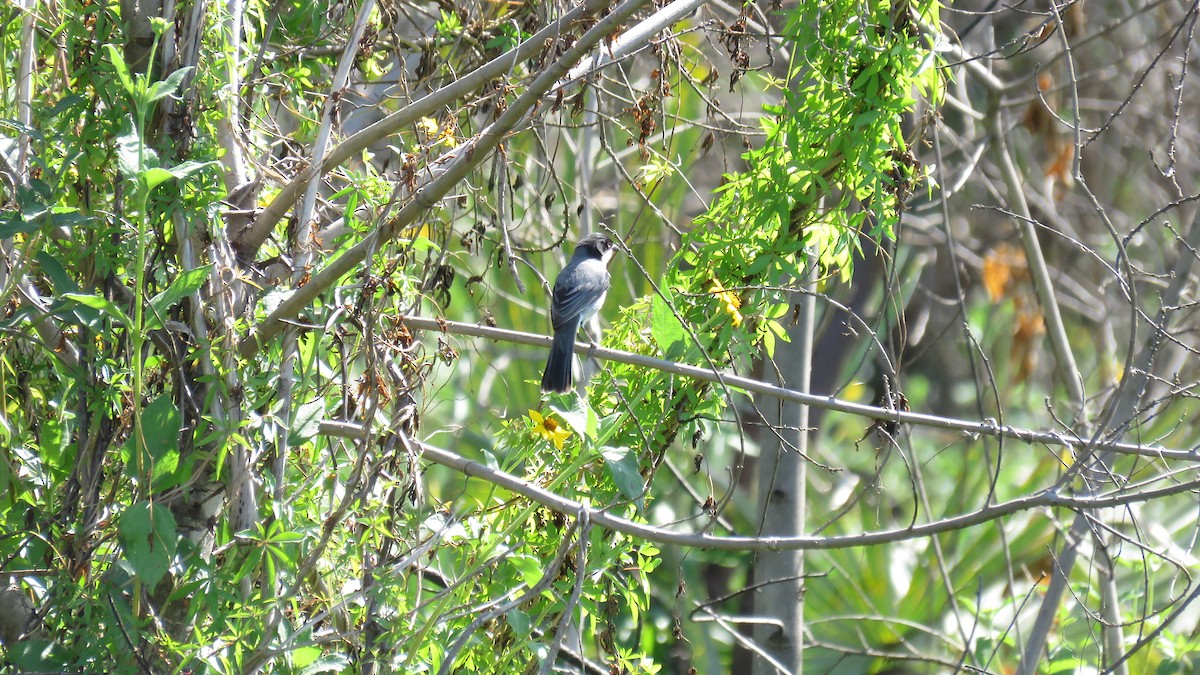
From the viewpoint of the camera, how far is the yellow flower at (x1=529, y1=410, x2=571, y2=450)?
2670 millimetres

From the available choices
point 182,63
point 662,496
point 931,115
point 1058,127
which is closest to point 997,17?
point 1058,127

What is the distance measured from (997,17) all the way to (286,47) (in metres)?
5.80

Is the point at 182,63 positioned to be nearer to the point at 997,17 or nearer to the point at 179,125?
the point at 179,125

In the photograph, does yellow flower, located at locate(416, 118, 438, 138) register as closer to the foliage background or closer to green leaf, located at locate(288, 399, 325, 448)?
the foliage background

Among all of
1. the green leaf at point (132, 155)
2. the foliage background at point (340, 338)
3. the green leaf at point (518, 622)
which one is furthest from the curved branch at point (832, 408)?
the green leaf at point (132, 155)

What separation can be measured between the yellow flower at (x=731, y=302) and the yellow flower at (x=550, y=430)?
0.52 m

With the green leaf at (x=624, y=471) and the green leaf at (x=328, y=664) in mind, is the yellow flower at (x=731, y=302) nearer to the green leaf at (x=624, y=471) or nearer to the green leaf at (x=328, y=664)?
the green leaf at (x=624, y=471)

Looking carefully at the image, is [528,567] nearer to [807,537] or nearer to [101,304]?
[807,537]

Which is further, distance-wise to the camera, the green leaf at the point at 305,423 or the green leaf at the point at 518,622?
the green leaf at the point at 518,622

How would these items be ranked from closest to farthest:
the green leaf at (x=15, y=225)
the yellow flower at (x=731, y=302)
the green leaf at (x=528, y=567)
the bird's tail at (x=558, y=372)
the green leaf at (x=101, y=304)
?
1. the green leaf at (x=101, y=304)
2. the green leaf at (x=15, y=225)
3. the green leaf at (x=528, y=567)
4. the yellow flower at (x=731, y=302)
5. the bird's tail at (x=558, y=372)

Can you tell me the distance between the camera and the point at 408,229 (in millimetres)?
2635

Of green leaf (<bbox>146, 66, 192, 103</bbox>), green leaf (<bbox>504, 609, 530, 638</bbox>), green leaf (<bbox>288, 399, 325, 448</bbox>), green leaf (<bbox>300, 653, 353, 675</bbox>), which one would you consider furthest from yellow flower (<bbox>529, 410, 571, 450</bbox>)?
green leaf (<bbox>146, 66, 192, 103</bbox>)

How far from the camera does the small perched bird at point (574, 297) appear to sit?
359 centimetres

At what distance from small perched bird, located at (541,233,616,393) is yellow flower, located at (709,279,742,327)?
64 cm
